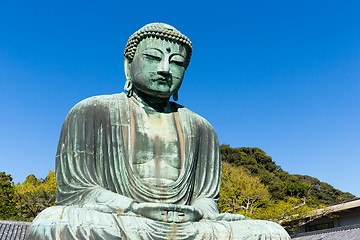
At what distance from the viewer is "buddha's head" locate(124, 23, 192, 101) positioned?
5.55 metres

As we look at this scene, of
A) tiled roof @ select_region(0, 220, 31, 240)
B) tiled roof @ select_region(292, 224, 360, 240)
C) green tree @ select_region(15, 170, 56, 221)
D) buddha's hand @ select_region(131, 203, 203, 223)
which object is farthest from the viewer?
green tree @ select_region(15, 170, 56, 221)

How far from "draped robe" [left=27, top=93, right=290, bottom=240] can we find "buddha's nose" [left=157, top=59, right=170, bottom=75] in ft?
1.99

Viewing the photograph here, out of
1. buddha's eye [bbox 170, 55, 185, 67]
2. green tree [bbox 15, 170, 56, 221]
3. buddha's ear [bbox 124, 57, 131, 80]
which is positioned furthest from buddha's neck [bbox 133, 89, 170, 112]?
green tree [bbox 15, 170, 56, 221]

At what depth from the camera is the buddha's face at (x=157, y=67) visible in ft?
18.2

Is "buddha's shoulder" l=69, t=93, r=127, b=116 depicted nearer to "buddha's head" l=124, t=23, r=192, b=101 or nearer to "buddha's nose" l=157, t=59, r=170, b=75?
"buddha's head" l=124, t=23, r=192, b=101

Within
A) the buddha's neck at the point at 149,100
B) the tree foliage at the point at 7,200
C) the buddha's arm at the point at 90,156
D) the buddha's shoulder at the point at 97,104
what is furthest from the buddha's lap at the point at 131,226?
the tree foliage at the point at 7,200

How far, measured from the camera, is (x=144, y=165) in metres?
5.23

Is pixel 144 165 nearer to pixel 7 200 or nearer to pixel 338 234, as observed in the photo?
pixel 338 234

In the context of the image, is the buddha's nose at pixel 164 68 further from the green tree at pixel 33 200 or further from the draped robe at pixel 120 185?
the green tree at pixel 33 200

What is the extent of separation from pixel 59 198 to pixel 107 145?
83 cm

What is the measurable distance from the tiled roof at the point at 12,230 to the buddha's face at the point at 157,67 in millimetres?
18102

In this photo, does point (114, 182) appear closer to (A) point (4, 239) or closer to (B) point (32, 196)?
(A) point (4, 239)

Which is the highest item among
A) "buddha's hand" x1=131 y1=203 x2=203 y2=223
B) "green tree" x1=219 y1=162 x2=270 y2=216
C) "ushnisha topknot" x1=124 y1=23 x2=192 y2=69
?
"green tree" x1=219 y1=162 x2=270 y2=216

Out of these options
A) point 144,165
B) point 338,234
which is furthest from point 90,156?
point 338,234
